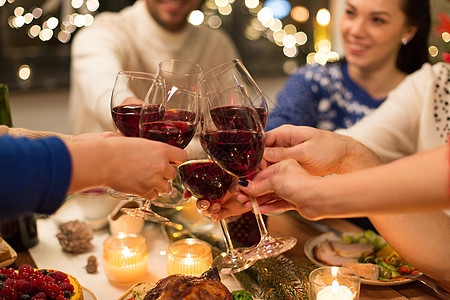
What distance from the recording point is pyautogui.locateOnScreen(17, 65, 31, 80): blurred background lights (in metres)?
3.71

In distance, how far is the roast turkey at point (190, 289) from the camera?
2.91ft

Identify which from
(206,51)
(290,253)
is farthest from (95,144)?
(206,51)

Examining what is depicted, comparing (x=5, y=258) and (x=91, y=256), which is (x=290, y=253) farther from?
(x=5, y=258)

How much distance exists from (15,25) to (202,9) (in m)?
1.67

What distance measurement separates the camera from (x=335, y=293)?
0.92m

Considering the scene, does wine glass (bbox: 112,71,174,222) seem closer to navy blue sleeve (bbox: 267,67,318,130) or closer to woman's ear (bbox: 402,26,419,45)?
navy blue sleeve (bbox: 267,67,318,130)

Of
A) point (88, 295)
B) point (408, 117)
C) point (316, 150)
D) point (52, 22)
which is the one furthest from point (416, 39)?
point (52, 22)

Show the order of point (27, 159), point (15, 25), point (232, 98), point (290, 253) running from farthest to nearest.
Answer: point (15, 25), point (290, 253), point (232, 98), point (27, 159)

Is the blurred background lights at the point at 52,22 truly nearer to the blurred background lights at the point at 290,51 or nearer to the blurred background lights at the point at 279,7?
the blurred background lights at the point at 279,7

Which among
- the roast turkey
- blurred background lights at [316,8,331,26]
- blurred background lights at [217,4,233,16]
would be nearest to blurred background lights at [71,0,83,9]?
blurred background lights at [217,4,233,16]

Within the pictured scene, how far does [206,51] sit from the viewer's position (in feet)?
9.70

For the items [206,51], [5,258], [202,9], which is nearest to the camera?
[5,258]

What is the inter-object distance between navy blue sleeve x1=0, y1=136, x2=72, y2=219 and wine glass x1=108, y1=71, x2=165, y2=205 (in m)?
0.37

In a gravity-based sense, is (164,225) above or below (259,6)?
below
